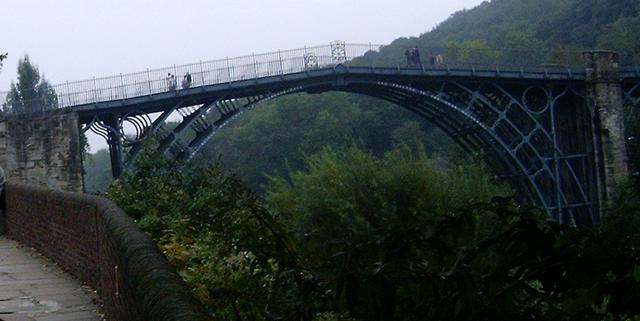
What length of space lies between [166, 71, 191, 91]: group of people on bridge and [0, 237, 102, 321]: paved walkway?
15.8 meters

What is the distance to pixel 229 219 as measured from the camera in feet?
17.7

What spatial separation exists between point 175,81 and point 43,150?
394cm

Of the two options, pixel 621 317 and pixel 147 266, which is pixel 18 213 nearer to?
pixel 147 266

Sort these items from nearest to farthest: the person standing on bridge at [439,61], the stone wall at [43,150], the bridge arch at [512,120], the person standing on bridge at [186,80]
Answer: the stone wall at [43,150]
the person standing on bridge at [186,80]
the bridge arch at [512,120]
the person standing on bridge at [439,61]

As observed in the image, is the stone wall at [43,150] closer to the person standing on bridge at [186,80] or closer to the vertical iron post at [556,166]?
the person standing on bridge at [186,80]

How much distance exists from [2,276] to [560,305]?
7830 millimetres

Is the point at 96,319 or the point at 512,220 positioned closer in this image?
the point at 512,220

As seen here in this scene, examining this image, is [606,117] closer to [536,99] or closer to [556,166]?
[536,99]

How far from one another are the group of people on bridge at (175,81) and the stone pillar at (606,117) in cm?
1472

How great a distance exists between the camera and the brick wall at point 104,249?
3332mm

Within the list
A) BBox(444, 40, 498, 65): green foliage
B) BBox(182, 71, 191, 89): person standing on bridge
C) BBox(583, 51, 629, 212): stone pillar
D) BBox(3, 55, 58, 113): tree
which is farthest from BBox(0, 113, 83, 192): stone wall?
BBox(583, 51, 629, 212): stone pillar

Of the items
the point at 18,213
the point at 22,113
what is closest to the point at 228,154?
the point at 22,113

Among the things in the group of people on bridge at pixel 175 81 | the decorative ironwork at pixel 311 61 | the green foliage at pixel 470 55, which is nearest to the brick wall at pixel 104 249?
the group of people on bridge at pixel 175 81

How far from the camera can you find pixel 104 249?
6.23 m
